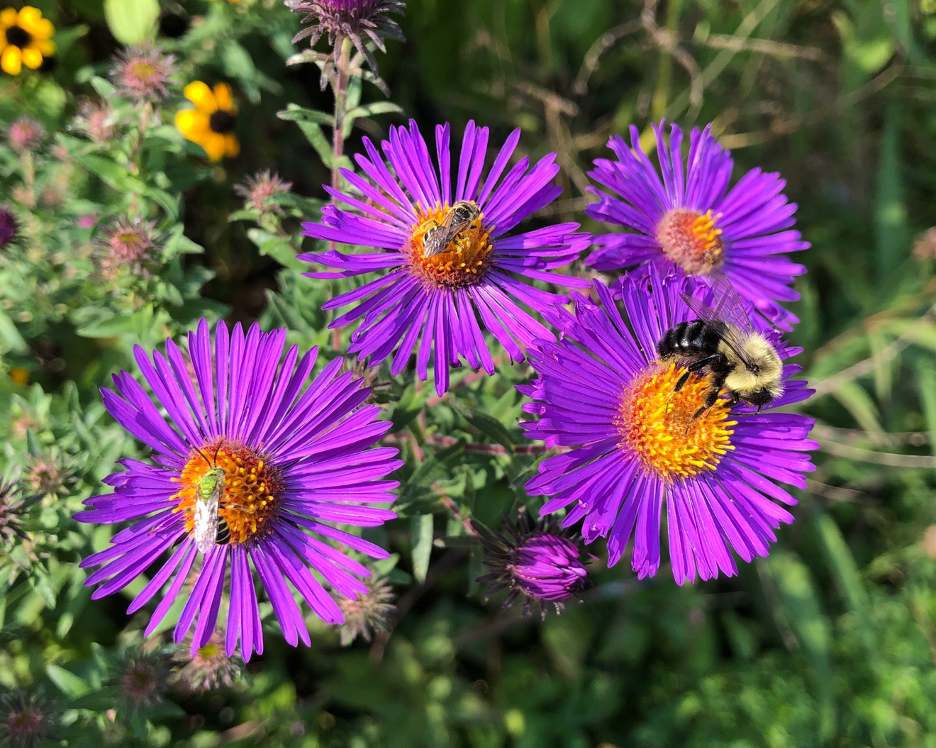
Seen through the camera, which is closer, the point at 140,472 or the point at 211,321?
the point at 140,472

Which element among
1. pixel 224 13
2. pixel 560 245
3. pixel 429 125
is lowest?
pixel 560 245

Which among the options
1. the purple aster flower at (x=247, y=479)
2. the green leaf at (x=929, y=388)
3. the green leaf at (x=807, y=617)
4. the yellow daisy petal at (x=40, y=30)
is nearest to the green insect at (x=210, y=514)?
the purple aster flower at (x=247, y=479)

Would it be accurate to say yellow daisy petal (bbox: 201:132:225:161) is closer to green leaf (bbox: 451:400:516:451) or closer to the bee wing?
green leaf (bbox: 451:400:516:451)

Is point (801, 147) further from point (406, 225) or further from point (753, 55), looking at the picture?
point (406, 225)

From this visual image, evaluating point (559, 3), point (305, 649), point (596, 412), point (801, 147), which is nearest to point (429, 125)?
point (559, 3)

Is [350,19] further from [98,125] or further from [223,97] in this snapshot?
[223,97]

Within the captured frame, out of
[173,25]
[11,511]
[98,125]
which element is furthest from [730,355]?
[173,25]
